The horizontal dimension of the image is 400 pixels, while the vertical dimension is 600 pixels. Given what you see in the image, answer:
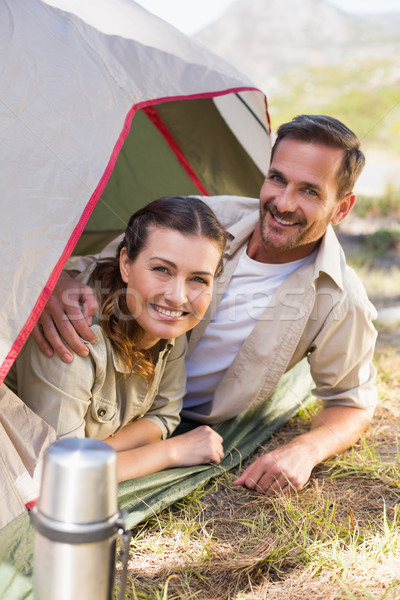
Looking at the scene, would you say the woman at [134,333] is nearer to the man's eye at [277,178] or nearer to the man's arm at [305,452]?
the man's arm at [305,452]

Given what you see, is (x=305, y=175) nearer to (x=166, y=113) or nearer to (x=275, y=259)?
(x=275, y=259)

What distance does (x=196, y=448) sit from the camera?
5.94ft

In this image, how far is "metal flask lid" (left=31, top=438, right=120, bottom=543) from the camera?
34.6 inches

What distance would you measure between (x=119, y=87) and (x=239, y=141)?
97 cm

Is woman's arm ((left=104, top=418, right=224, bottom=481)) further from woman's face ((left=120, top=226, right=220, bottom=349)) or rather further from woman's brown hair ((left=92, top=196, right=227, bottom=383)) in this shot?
woman's face ((left=120, top=226, right=220, bottom=349))

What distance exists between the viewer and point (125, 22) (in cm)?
185

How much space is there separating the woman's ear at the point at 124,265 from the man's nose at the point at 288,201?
1.83 feet

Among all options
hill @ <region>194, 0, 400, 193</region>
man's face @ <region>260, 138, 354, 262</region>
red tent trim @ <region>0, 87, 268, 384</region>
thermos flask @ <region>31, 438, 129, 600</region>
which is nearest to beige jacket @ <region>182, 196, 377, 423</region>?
man's face @ <region>260, 138, 354, 262</region>

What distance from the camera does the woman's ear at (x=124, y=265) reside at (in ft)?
5.29

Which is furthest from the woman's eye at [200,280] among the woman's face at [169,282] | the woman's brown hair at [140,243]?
the woman's brown hair at [140,243]

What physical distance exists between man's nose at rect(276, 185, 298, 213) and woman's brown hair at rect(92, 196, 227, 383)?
35 cm

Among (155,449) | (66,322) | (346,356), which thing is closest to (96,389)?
(66,322)

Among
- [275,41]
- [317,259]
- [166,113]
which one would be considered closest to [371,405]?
[317,259]

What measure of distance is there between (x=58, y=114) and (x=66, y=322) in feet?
1.70
